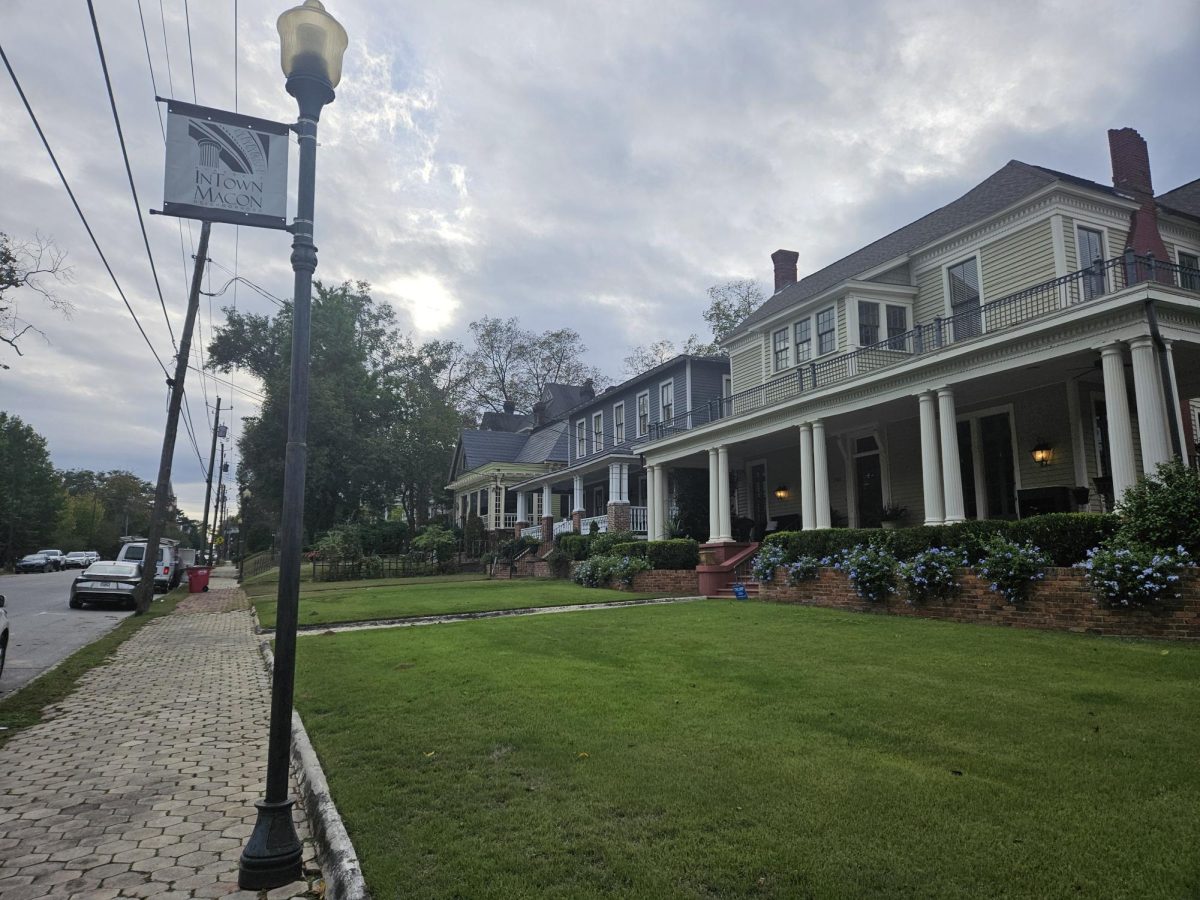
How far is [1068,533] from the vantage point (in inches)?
415

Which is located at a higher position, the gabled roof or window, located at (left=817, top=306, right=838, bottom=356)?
the gabled roof

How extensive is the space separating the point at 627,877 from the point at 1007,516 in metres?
16.0

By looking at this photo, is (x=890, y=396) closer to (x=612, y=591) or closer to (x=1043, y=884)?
(x=612, y=591)

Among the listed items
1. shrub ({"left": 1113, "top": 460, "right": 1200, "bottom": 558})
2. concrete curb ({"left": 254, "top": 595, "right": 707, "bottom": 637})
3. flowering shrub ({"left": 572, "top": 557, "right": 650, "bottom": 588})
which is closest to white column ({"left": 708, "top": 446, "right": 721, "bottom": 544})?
flowering shrub ({"left": 572, "top": 557, "right": 650, "bottom": 588})

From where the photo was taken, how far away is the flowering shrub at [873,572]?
12.3 meters

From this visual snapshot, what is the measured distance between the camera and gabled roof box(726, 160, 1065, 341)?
16.1m

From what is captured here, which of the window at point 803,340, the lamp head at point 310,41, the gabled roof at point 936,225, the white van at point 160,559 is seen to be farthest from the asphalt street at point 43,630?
the gabled roof at point 936,225

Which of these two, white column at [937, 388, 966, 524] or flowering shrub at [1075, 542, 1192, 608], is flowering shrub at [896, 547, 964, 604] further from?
white column at [937, 388, 966, 524]

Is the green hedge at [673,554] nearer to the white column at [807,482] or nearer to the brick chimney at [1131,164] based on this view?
the white column at [807,482]

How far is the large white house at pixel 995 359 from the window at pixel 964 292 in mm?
58

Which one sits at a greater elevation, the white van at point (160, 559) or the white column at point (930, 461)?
the white column at point (930, 461)

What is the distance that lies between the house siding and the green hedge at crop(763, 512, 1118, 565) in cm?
591

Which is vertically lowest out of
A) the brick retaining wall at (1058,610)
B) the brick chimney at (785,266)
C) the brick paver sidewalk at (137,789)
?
the brick paver sidewalk at (137,789)

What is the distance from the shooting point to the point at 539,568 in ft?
90.7
